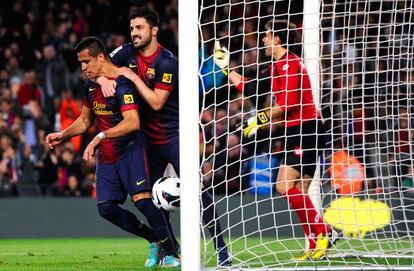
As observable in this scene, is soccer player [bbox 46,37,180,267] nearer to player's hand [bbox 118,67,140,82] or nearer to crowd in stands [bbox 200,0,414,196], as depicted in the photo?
player's hand [bbox 118,67,140,82]

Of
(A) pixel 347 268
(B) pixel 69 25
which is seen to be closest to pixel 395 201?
(A) pixel 347 268

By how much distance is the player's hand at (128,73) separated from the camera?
858 cm

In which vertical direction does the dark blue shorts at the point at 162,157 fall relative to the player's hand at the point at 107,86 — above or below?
below

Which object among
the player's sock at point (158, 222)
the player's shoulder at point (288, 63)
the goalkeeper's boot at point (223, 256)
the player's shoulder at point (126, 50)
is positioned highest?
the player's shoulder at point (126, 50)

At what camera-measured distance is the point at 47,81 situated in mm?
16438

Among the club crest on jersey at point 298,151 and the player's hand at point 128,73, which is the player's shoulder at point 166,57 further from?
the club crest on jersey at point 298,151

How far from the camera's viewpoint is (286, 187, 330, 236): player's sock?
9102mm

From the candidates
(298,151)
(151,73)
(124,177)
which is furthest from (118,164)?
(298,151)

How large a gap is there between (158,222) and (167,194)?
0.92 feet

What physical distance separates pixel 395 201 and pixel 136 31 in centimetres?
370

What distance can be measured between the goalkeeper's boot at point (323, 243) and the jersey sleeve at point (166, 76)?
5.68 ft

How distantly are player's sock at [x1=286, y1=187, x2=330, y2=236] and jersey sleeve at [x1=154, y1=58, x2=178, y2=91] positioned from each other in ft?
4.37

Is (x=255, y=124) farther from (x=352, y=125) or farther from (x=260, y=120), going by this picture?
(x=352, y=125)

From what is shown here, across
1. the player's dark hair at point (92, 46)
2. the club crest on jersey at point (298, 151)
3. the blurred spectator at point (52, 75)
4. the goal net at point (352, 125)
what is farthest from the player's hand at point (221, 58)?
the blurred spectator at point (52, 75)
